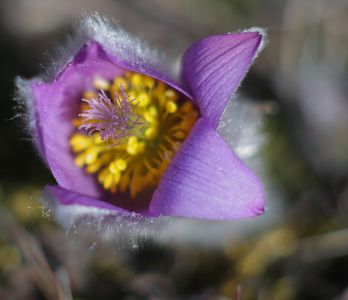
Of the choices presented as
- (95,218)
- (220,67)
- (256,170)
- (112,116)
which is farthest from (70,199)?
(256,170)

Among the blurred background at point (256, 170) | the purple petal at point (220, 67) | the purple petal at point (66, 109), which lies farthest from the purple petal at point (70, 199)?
the blurred background at point (256, 170)

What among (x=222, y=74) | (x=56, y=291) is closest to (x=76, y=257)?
(x=56, y=291)

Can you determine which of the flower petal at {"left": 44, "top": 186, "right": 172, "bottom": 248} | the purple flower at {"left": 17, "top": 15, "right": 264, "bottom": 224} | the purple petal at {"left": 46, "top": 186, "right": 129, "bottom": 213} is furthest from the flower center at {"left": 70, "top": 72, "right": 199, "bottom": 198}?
the purple petal at {"left": 46, "top": 186, "right": 129, "bottom": 213}

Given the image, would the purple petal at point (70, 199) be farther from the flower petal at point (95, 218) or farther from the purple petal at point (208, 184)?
the purple petal at point (208, 184)

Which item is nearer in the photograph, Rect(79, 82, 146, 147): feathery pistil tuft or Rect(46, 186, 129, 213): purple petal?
Rect(46, 186, 129, 213): purple petal

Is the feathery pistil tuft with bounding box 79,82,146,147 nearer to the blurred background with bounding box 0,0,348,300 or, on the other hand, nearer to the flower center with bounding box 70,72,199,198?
the flower center with bounding box 70,72,199,198

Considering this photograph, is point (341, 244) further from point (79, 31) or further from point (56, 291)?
point (79, 31)
